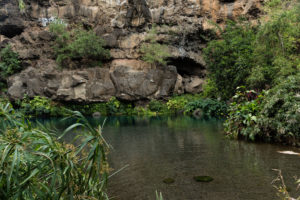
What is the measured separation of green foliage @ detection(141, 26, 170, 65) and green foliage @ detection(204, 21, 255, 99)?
23.0 feet

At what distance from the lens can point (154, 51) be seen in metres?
21.0

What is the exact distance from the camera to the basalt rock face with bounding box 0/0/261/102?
66.0ft

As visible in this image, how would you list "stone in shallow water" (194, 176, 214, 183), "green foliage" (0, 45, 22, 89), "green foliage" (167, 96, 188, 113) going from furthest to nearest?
"green foliage" (0, 45, 22, 89) < "green foliage" (167, 96, 188, 113) < "stone in shallow water" (194, 176, 214, 183)

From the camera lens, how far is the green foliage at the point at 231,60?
12.4 meters

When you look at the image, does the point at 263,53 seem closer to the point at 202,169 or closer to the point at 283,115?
the point at 283,115

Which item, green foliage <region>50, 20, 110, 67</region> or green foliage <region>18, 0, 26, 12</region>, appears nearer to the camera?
green foliage <region>50, 20, 110, 67</region>

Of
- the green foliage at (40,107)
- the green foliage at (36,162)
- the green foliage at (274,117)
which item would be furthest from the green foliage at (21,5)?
the green foliage at (36,162)

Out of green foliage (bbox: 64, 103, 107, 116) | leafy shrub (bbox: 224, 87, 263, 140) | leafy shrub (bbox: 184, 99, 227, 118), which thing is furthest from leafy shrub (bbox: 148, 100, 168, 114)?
leafy shrub (bbox: 224, 87, 263, 140)

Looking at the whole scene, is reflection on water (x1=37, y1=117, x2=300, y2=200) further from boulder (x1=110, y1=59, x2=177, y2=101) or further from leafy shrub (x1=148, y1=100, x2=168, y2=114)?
boulder (x1=110, y1=59, x2=177, y2=101)

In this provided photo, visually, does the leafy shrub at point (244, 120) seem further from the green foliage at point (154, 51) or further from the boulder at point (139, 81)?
the green foliage at point (154, 51)

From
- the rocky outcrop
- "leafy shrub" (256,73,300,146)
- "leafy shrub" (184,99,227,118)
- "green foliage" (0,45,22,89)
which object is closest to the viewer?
"leafy shrub" (256,73,300,146)

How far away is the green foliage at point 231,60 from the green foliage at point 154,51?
23.0 ft

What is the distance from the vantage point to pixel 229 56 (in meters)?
13.6

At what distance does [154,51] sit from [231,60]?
9.34m
